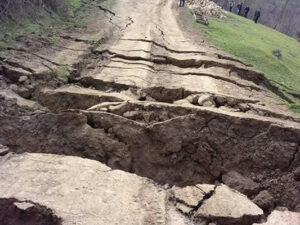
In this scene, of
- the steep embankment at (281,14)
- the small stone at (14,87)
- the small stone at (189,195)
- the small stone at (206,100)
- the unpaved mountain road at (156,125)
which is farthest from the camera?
the steep embankment at (281,14)

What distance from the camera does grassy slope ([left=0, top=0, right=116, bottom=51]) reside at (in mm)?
7785

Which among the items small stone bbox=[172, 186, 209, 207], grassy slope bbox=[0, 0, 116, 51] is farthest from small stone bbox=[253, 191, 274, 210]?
grassy slope bbox=[0, 0, 116, 51]

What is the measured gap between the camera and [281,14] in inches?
1122

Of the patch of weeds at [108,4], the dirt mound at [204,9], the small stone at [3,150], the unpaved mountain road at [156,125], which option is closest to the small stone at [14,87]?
the unpaved mountain road at [156,125]

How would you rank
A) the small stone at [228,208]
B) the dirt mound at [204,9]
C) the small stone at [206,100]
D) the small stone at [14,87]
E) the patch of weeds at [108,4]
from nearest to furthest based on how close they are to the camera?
the small stone at [228,208], the small stone at [14,87], the small stone at [206,100], the patch of weeds at [108,4], the dirt mound at [204,9]

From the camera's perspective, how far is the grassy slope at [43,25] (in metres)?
7.79

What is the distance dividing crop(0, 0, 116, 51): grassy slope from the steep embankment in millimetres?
19638

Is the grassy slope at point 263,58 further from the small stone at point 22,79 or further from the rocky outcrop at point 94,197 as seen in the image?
the small stone at point 22,79

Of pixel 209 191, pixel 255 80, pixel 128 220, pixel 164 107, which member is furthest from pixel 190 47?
pixel 128 220

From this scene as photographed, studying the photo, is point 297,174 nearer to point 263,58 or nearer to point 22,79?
point 22,79

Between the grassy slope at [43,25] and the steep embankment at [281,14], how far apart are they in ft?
64.4

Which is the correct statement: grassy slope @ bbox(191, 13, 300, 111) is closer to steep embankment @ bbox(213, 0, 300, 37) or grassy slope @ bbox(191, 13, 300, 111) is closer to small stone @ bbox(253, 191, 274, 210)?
small stone @ bbox(253, 191, 274, 210)

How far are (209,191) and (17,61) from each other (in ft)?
14.0

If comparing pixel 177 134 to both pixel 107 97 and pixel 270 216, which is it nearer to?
pixel 107 97
